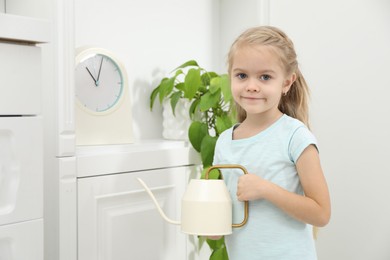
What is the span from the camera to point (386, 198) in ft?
5.56

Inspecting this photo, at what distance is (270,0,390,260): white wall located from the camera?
5.52 feet

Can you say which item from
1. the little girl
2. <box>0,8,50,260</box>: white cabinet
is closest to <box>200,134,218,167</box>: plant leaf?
the little girl

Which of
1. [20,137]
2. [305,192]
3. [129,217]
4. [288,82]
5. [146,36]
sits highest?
[146,36]

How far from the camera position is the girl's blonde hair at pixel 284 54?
0.95 m

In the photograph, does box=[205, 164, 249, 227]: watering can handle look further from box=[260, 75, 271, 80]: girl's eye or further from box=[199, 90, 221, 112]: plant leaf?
box=[199, 90, 221, 112]: plant leaf

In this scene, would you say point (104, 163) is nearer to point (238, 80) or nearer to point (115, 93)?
point (115, 93)

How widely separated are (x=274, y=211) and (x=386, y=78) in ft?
3.08

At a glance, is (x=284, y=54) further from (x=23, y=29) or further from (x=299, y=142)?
(x=23, y=29)

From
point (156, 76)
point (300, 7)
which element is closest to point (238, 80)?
point (156, 76)

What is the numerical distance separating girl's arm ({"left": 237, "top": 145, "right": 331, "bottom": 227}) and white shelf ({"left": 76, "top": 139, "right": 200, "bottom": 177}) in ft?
1.39

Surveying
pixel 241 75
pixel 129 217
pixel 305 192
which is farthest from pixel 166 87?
pixel 305 192

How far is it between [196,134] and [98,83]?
33cm

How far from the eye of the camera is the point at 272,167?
0.95 metres

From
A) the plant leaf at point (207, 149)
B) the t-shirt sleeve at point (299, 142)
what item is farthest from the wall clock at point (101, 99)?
the t-shirt sleeve at point (299, 142)
